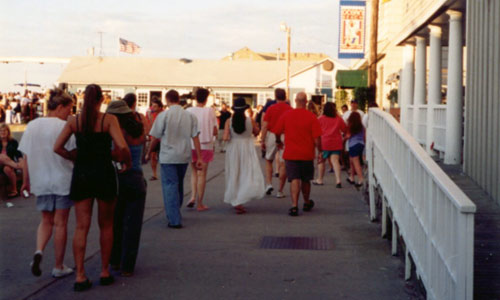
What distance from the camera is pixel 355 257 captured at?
314 inches

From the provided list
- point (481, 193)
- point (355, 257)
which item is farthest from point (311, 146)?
point (355, 257)

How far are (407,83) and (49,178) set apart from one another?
1550cm

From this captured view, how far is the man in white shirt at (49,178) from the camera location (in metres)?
6.80

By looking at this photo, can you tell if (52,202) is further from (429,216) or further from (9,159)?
(9,159)

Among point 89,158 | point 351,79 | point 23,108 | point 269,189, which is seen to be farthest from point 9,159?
point 23,108

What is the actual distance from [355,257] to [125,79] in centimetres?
5359

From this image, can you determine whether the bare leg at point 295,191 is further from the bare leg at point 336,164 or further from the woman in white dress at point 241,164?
the bare leg at point 336,164

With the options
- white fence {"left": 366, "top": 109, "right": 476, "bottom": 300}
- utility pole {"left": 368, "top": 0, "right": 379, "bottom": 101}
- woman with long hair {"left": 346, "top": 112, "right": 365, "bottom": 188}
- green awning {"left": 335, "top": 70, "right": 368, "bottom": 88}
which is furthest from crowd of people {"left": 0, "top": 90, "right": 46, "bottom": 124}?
white fence {"left": 366, "top": 109, "right": 476, "bottom": 300}

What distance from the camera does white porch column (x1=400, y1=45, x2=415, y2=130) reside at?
2059cm

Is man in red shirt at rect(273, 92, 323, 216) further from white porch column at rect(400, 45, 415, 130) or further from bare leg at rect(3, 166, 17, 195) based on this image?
white porch column at rect(400, 45, 415, 130)

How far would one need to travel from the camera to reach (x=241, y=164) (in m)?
11.5

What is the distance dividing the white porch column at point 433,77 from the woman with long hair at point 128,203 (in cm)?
1004

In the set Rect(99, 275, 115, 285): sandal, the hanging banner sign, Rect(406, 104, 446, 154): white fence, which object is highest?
the hanging banner sign

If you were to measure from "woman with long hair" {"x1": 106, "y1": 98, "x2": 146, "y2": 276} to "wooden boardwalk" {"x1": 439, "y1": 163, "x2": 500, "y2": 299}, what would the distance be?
3079 millimetres
